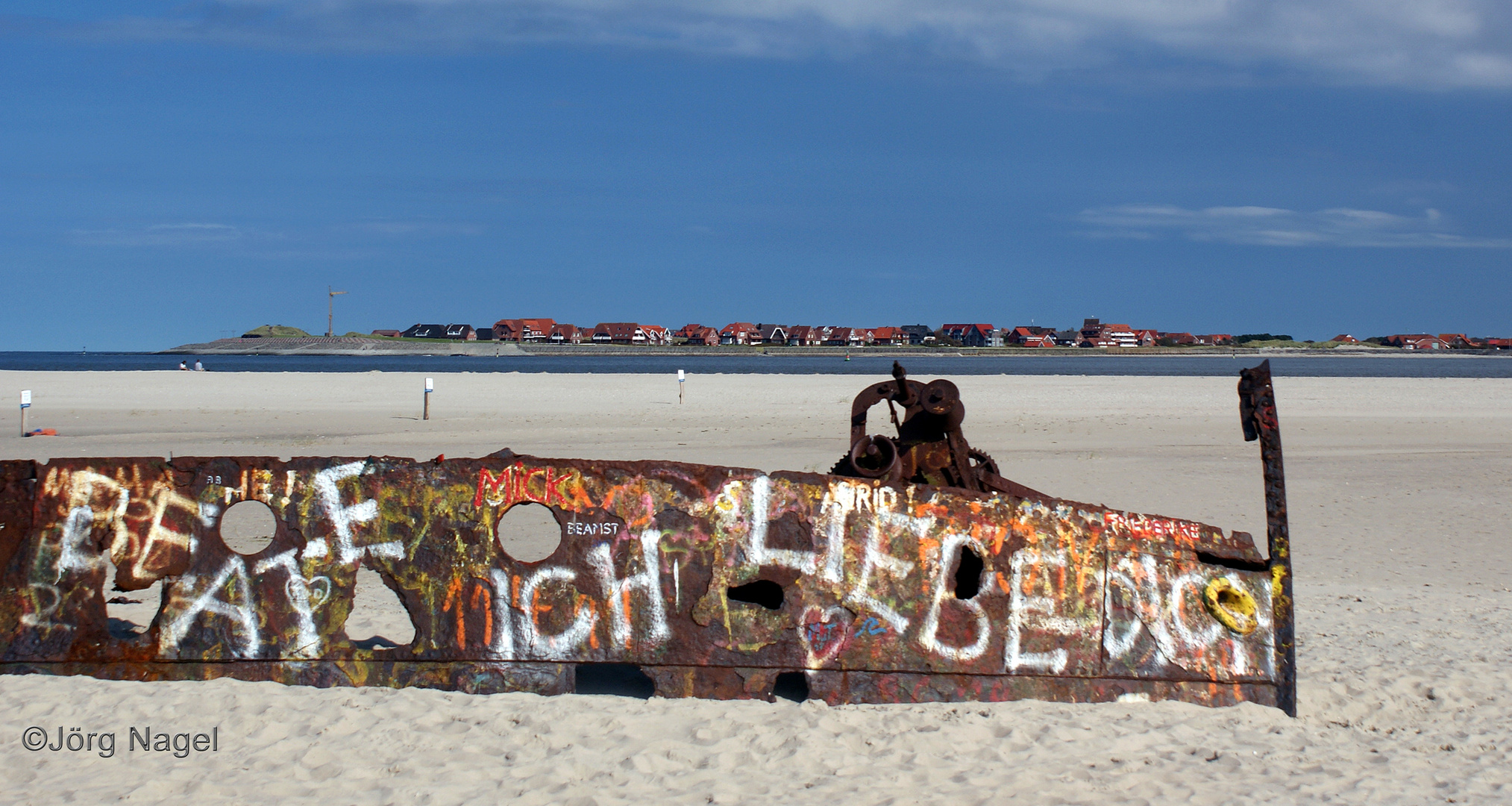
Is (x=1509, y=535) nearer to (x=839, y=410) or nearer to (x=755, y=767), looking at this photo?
(x=755, y=767)

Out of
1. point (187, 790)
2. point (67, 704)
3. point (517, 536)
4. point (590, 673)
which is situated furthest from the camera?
point (517, 536)

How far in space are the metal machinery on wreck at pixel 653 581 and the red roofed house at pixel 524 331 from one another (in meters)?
167

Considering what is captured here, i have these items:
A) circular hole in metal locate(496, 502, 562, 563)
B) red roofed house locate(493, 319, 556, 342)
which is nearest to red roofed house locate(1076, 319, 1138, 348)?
red roofed house locate(493, 319, 556, 342)

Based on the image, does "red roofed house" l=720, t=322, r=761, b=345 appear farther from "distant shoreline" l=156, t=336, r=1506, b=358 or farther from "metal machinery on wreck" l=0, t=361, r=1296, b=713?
"metal machinery on wreck" l=0, t=361, r=1296, b=713

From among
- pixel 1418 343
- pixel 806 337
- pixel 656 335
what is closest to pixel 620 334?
pixel 656 335

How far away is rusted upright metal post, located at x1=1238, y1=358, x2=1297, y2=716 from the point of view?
13.7ft

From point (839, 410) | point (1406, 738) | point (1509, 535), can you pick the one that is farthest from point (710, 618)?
point (839, 410)

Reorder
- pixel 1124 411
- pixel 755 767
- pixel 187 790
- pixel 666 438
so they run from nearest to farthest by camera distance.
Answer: pixel 187 790
pixel 755 767
pixel 666 438
pixel 1124 411

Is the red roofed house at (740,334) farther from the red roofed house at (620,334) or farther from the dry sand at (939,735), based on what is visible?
the dry sand at (939,735)

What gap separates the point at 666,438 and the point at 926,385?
1232cm

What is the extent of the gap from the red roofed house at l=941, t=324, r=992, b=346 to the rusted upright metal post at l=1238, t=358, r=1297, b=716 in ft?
539

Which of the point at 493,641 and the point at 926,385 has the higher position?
the point at 926,385

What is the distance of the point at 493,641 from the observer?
4.35 metres

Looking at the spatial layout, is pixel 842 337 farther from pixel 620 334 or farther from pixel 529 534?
pixel 529 534
